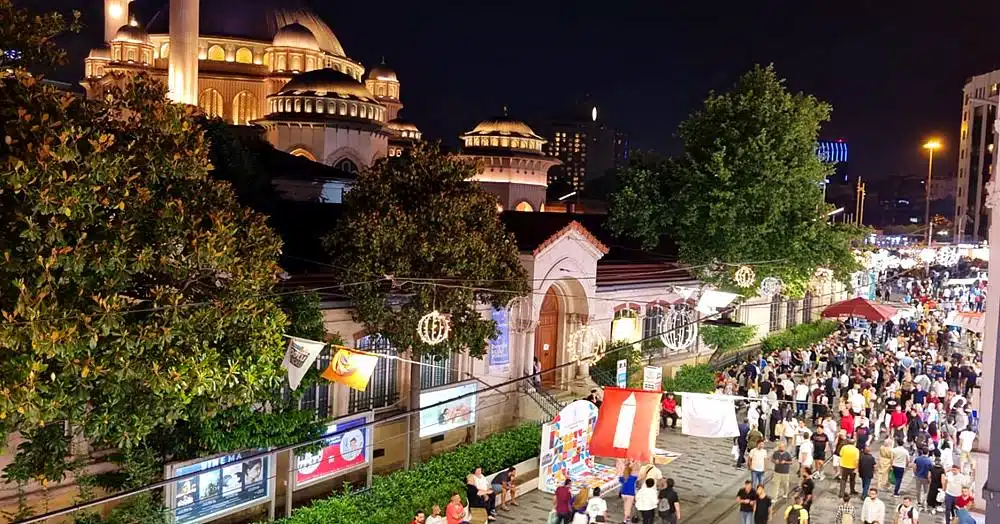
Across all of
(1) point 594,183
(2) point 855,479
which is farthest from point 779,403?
(1) point 594,183

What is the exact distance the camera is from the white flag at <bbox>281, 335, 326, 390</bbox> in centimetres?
1463

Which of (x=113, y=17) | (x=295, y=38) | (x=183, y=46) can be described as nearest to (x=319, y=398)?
(x=183, y=46)

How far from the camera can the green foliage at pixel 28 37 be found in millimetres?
10883

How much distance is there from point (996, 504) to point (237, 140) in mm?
33480

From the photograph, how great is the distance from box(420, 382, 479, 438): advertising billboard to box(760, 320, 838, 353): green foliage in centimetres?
1724

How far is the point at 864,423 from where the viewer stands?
2077cm

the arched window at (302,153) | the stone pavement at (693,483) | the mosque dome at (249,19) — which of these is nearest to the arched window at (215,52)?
the mosque dome at (249,19)

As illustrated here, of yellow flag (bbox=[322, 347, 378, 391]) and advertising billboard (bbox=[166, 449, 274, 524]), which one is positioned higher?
yellow flag (bbox=[322, 347, 378, 391])

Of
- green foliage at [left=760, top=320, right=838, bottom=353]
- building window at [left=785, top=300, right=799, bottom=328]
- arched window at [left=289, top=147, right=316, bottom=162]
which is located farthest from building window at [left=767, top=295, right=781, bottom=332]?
arched window at [left=289, top=147, right=316, bottom=162]

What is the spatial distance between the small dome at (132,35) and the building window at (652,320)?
38.0m

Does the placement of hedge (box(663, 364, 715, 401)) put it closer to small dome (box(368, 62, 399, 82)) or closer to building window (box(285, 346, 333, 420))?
building window (box(285, 346, 333, 420))

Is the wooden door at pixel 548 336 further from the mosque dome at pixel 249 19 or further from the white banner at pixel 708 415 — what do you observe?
the mosque dome at pixel 249 19

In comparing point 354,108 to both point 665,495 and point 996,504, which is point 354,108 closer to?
point 665,495

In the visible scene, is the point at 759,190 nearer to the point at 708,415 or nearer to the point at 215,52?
the point at 708,415
